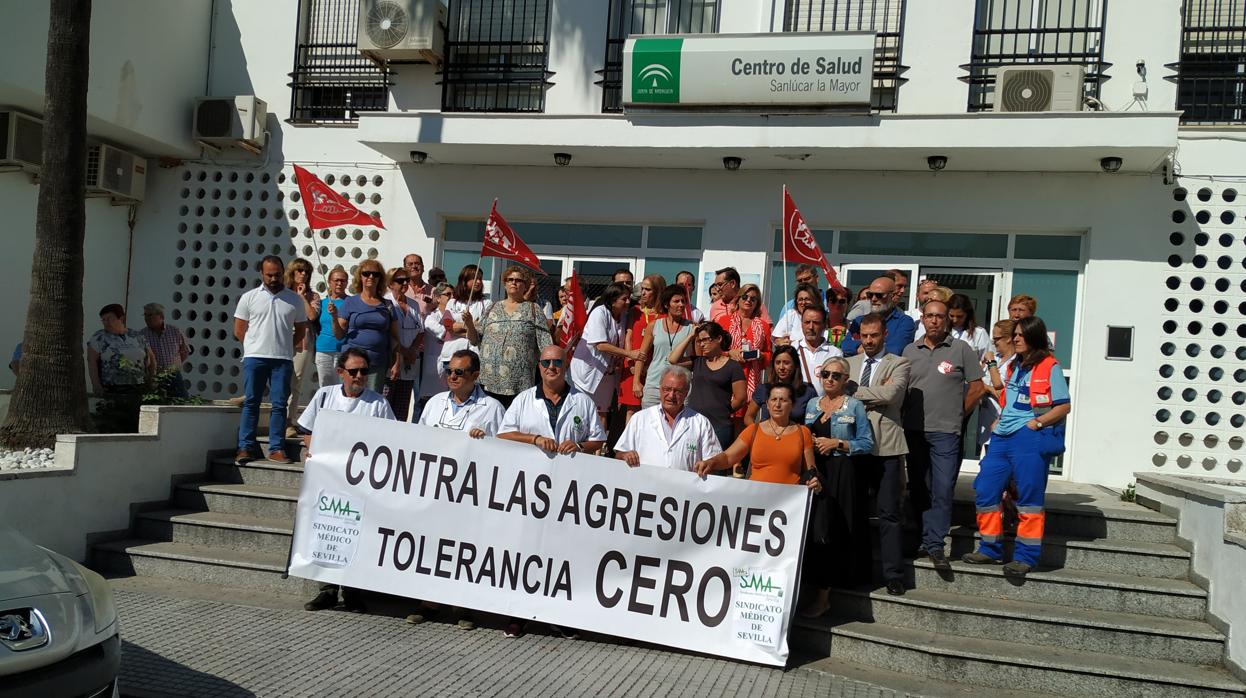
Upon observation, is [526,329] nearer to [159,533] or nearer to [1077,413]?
→ [159,533]

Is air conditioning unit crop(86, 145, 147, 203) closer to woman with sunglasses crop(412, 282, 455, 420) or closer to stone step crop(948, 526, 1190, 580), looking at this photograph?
woman with sunglasses crop(412, 282, 455, 420)

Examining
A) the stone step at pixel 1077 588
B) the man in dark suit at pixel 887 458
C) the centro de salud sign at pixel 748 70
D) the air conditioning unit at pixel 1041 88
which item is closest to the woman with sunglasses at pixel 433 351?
the centro de salud sign at pixel 748 70

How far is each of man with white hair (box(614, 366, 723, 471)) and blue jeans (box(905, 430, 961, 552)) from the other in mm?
1595

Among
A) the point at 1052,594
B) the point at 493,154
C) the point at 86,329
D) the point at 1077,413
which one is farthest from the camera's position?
the point at 86,329

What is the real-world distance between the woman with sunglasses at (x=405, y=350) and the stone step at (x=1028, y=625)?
4442mm

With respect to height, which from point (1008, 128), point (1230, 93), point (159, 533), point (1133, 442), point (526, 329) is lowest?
point (159, 533)

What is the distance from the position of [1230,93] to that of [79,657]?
11.6m

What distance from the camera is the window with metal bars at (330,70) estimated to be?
41.1 feet

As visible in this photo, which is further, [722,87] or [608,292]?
[722,87]

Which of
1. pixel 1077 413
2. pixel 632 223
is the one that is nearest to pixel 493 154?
pixel 632 223

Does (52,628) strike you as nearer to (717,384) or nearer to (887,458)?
(717,384)

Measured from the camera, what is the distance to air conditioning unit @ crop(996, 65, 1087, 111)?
983 cm

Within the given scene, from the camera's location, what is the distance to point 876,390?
6508 mm

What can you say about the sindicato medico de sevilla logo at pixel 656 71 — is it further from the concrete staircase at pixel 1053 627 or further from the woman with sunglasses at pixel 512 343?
the concrete staircase at pixel 1053 627
